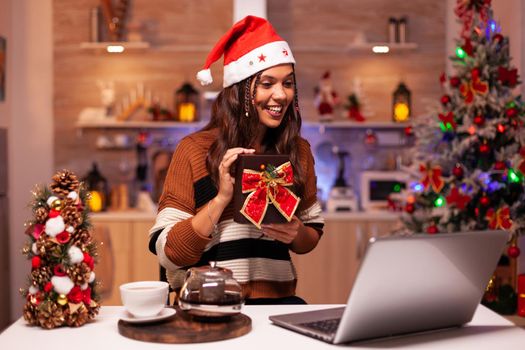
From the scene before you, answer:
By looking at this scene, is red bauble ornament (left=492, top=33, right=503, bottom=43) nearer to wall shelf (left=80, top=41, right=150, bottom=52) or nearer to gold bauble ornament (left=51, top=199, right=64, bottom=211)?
wall shelf (left=80, top=41, right=150, bottom=52)

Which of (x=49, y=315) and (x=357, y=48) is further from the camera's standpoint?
(x=357, y=48)

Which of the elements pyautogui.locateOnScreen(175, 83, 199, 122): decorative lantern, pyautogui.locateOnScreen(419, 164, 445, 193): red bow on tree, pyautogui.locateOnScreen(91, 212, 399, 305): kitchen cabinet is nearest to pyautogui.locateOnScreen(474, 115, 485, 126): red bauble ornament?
pyautogui.locateOnScreen(419, 164, 445, 193): red bow on tree

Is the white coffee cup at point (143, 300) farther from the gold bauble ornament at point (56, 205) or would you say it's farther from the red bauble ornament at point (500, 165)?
the red bauble ornament at point (500, 165)

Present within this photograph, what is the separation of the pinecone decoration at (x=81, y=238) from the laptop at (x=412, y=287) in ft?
1.56

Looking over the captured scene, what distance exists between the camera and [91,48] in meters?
5.40

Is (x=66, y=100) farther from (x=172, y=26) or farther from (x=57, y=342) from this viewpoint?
(x=57, y=342)

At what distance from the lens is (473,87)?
4109 millimetres

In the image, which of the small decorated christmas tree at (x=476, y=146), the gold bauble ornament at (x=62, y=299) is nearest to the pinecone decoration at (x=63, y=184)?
the gold bauble ornament at (x=62, y=299)

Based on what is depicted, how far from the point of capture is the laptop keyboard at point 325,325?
152 centimetres

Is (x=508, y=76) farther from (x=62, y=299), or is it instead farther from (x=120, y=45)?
(x=62, y=299)

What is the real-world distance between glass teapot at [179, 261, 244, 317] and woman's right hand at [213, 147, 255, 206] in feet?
1.34

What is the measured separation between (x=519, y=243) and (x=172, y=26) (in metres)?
3.07

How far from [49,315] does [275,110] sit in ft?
3.04

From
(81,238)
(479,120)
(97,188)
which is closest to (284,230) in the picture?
(81,238)
